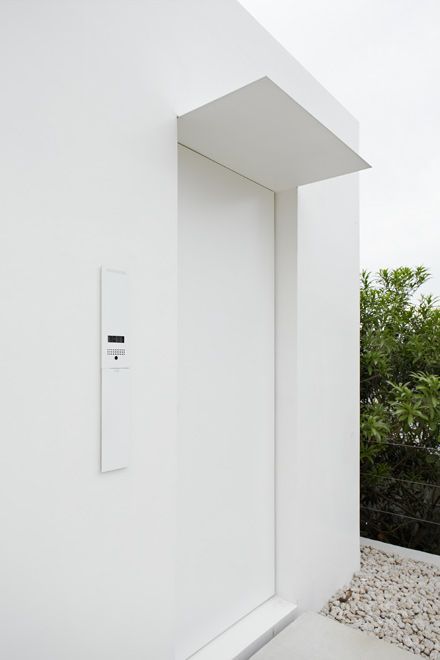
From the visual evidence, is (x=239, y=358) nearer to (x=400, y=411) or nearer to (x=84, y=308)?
(x=84, y=308)

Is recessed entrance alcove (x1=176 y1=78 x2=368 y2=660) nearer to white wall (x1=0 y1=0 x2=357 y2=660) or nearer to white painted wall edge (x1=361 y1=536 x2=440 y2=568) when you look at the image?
white wall (x1=0 y1=0 x2=357 y2=660)

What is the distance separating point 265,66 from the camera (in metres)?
2.41

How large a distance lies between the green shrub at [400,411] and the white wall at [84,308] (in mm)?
2581

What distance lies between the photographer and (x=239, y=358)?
2455mm

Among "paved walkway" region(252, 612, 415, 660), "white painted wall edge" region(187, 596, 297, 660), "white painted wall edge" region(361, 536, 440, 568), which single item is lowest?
"white painted wall edge" region(361, 536, 440, 568)

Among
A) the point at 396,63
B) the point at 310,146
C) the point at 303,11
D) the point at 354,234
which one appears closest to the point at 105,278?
the point at 310,146

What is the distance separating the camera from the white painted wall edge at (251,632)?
2.13 meters

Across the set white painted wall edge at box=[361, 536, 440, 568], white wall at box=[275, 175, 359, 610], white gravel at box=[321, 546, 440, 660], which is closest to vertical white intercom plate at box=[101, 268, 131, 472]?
white wall at box=[275, 175, 359, 610]

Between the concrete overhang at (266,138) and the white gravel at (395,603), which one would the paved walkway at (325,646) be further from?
the concrete overhang at (266,138)

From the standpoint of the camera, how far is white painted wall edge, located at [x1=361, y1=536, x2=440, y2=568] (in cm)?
351

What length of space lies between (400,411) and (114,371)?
2787 mm

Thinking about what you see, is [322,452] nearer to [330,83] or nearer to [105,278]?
[105,278]

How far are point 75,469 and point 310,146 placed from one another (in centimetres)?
159

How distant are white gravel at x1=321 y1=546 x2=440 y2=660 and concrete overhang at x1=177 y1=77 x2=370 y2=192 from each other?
2.42 meters
